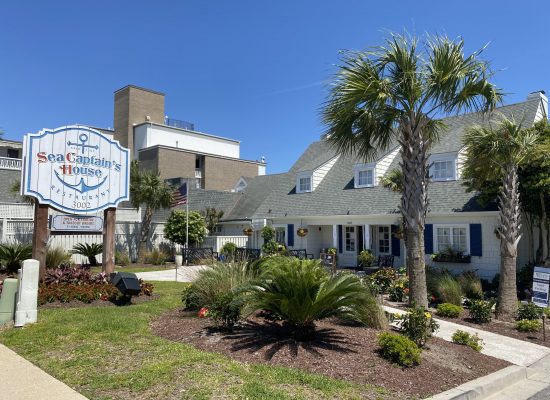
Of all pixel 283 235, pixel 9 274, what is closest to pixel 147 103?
pixel 283 235

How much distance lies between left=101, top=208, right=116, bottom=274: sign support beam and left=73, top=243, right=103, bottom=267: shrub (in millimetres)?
8944

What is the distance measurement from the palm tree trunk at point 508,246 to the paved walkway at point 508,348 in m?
1.79

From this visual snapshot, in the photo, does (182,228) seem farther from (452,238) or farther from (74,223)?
(452,238)

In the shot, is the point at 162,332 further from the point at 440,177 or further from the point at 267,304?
the point at 440,177

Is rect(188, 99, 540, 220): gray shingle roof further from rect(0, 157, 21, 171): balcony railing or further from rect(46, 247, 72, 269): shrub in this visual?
rect(0, 157, 21, 171): balcony railing

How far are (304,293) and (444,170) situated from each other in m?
14.7

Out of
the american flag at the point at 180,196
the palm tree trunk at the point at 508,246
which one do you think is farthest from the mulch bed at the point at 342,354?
the american flag at the point at 180,196

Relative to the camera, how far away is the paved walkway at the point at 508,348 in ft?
24.1

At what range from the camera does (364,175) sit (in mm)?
21906

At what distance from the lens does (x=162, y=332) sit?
723cm

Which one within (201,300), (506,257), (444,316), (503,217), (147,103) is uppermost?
(147,103)

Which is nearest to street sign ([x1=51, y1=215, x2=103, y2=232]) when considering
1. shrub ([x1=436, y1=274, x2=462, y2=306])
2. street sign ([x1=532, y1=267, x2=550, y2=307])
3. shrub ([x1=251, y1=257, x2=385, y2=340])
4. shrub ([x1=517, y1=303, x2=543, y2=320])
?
shrub ([x1=251, y1=257, x2=385, y2=340])

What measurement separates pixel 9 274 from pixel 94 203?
14.0 ft

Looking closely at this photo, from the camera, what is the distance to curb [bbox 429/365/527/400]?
5125 millimetres
